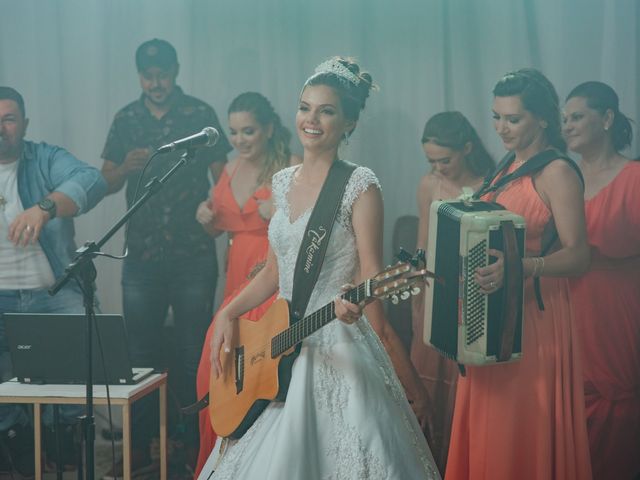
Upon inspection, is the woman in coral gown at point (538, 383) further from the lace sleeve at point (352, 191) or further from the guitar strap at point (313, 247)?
the guitar strap at point (313, 247)

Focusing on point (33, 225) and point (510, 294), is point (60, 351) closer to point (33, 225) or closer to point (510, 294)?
point (33, 225)

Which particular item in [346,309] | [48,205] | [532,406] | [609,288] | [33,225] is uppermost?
[48,205]

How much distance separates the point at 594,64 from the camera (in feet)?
12.8

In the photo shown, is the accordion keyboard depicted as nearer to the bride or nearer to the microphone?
the bride

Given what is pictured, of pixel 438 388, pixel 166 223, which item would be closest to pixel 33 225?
pixel 166 223

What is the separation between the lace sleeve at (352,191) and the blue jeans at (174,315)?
1479 millimetres

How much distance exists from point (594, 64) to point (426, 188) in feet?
3.37

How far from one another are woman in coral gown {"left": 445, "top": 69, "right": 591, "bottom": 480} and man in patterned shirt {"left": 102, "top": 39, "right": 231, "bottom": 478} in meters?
1.58

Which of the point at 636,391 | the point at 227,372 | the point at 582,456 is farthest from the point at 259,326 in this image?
the point at 636,391

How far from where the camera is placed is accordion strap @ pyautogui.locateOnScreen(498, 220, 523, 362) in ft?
10.1

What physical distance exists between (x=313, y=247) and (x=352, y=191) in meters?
0.26

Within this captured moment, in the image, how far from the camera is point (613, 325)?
3.77 meters

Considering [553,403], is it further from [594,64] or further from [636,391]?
[594,64]

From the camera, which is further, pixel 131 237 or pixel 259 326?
pixel 131 237
